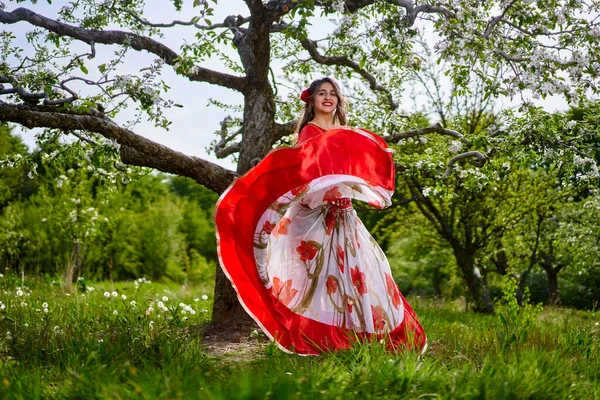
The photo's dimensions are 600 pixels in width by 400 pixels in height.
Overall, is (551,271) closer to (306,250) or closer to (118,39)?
(306,250)

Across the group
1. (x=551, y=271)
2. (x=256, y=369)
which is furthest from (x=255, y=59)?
(x=551, y=271)

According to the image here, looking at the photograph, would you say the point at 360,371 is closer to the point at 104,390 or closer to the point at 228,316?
the point at 104,390

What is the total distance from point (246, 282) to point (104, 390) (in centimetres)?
Result: 186

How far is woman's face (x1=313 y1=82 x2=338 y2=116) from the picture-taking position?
481 cm

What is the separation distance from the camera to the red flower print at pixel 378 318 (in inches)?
170

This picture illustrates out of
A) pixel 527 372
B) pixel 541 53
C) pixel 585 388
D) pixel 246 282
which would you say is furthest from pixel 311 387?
pixel 541 53

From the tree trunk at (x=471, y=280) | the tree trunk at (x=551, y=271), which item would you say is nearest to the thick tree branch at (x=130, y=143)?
the tree trunk at (x=471, y=280)

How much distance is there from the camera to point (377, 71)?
8602 millimetres

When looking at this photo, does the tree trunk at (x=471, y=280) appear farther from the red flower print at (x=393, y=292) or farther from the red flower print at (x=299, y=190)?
the red flower print at (x=299, y=190)

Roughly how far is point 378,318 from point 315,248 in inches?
26.8

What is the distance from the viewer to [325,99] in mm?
4816

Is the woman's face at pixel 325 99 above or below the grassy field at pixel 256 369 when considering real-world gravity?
above

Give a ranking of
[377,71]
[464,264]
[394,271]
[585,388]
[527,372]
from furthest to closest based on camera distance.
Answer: [394,271] < [464,264] < [377,71] < [585,388] < [527,372]

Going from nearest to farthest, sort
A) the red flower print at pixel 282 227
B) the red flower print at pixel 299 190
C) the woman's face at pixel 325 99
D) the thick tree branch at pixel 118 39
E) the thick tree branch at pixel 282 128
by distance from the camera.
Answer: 1. the red flower print at pixel 299 190
2. the red flower print at pixel 282 227
3. the woman's face at pixel 325 99
4. the thick tree branch at pixel 118 39
5. the thick tree branch at pixel 282 128
